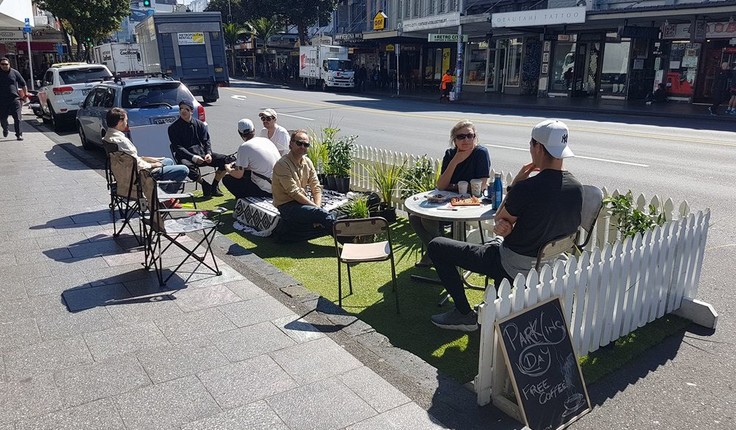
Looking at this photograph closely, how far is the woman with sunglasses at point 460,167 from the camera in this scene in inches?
235

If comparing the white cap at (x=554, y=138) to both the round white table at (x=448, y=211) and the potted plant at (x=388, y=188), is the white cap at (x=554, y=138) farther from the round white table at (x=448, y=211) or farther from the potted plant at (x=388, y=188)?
the potted plant at (x=388, y=188)

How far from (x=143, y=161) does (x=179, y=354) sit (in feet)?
14.3

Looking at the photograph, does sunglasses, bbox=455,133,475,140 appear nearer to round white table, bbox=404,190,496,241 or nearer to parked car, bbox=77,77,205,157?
round white table, bbox=404,190,496,241

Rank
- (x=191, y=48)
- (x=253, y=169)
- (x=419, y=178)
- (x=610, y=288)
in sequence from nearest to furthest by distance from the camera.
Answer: (x=610, y=288), (x=419, y=178), (x=253, y=169), (x=191, y=48)

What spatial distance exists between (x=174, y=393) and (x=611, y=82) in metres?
31.3

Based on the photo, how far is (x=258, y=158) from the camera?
7.98 meters

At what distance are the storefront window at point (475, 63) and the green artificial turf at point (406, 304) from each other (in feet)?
107

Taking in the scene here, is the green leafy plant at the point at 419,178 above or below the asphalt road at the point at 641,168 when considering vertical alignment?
above

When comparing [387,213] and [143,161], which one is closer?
[387,213]

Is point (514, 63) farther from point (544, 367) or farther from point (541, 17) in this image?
point (544, 367)

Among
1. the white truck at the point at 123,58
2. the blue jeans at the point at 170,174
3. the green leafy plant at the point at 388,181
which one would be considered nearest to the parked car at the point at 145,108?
the blue jeans at the point at 170,174

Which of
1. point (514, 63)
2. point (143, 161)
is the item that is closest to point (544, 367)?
point (143, 161)

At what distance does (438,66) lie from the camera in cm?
4269

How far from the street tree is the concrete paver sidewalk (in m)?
28.1
